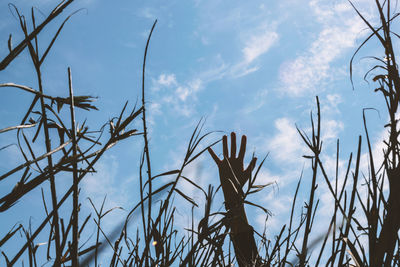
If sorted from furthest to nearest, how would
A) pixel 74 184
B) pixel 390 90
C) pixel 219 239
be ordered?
pixel 219 239, pixel 390 90, pixel 74 184

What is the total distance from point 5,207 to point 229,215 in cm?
33

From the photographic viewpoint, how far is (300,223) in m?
0.90

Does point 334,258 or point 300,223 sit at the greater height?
point 300,223

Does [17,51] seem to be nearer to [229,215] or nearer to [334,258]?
[229,215]

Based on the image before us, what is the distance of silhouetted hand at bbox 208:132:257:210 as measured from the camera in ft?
2.28

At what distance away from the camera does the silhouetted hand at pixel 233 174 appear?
0.69 metres

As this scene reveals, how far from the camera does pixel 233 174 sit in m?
0.69

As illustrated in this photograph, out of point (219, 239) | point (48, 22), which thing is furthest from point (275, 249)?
point (48, 22)

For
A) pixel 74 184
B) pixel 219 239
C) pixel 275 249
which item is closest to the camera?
pixel 74 184

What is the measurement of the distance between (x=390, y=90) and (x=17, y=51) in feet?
1.75

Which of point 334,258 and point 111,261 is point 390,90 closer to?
point 334,258

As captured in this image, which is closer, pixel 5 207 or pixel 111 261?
pixel 5 207

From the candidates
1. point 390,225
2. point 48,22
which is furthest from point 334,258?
point 48,22

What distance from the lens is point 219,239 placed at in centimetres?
76
